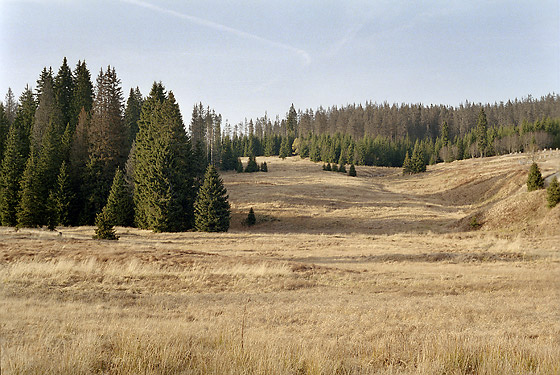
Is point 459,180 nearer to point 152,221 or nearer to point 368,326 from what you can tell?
point 152,221

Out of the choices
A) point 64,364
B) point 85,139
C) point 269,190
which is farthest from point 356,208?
point 64,364

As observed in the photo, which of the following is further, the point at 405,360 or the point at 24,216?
the point at 24,216

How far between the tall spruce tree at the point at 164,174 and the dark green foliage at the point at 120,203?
1.28 m

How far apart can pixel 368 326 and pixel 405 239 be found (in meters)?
25.2

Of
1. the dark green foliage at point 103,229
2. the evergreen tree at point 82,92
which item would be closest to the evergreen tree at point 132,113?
the evergreen tree at point 82,92

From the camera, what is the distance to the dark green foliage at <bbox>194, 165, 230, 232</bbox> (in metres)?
40.3

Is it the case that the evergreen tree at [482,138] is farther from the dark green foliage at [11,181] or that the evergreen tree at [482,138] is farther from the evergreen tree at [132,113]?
the dark green foliage at [11,181]

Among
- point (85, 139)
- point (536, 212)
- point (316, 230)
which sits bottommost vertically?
point (316, 230)

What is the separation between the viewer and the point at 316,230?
43094 mm

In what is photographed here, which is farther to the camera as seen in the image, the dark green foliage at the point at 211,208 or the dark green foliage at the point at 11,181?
the dark green foliage at the point at 11,181

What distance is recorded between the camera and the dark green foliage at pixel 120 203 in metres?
41.5

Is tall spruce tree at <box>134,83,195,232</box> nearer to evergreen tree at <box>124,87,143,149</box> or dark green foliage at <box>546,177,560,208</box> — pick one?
evergreen tree at <box>124,87,143,149</box>

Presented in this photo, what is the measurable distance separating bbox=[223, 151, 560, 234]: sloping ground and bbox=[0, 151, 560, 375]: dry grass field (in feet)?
9.87

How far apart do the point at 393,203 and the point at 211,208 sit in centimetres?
3018
